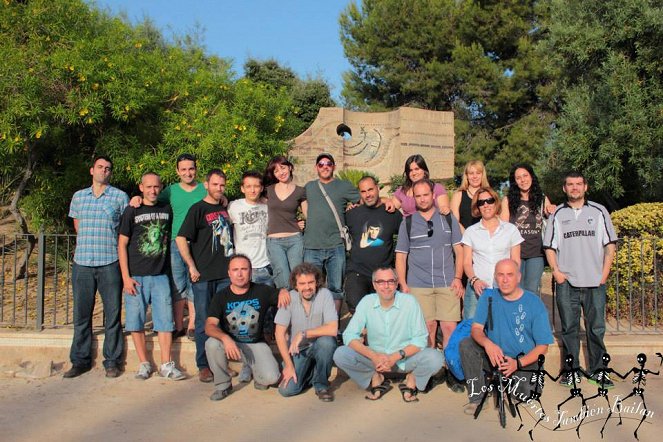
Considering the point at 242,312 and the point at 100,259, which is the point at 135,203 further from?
the point at 242,312

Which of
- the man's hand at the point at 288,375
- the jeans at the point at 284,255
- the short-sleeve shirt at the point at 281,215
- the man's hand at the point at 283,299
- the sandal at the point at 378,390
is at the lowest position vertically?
the sandal at the point at 378,390

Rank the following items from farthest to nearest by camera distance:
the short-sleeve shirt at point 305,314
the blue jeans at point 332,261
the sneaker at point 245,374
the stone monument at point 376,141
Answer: the stone monument at point 376,141 < the blue jeans at point 332,261 < the sneaker at point 245,374 < the short-sleeve shirt at point 305,314

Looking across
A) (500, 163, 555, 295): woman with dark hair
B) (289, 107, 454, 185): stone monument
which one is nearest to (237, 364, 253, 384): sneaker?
(500, 163, 555, 295): woman with dark hair

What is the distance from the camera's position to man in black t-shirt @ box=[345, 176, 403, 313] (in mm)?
4703

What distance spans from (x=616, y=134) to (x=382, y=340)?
7284 millimetres

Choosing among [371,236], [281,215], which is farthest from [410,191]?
[281,215]

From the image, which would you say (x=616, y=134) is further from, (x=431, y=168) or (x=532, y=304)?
(x=532, y=304)

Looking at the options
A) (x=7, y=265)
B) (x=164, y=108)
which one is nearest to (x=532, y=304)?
(x=164, y=108)

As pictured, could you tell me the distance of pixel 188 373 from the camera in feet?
16.0

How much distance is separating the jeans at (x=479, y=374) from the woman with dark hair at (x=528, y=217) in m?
1.05

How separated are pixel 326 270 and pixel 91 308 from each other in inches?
75.6

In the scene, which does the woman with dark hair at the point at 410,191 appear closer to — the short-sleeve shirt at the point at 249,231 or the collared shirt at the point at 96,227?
the short-sleeve shirt at the point at 249,231

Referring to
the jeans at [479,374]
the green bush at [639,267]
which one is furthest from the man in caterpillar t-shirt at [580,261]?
the green bush at [639,267]

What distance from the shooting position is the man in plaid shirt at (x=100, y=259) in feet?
15.2
